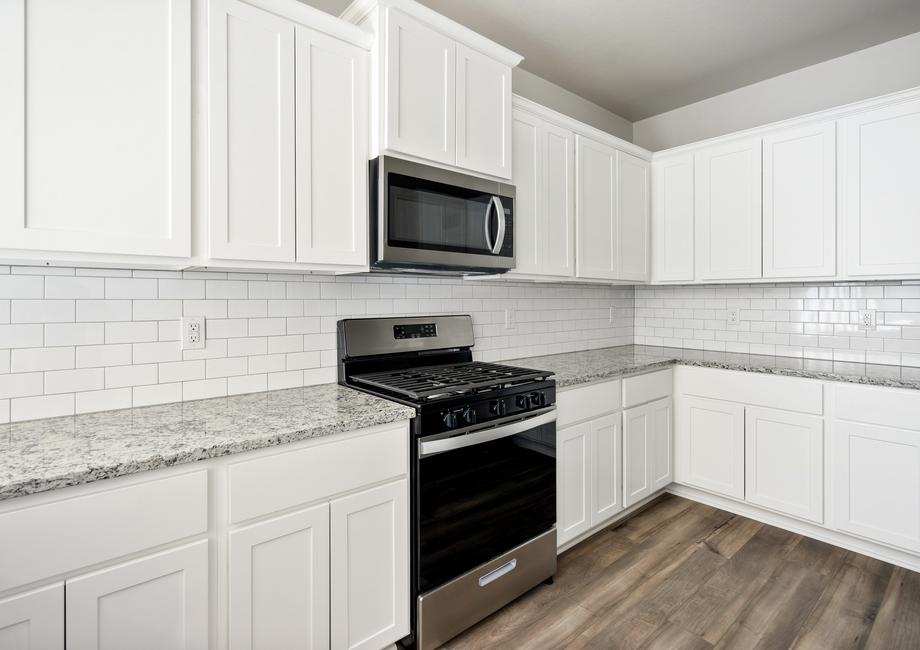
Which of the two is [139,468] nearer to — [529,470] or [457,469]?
[457,469]

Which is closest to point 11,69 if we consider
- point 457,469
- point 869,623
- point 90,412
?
point 90,412

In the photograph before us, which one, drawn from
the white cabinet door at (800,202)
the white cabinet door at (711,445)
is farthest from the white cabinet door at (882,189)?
the white cabinet door at (711,445)

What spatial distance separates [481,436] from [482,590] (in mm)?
613

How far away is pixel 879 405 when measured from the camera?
7.76 feet

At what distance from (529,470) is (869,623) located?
146 centimetres

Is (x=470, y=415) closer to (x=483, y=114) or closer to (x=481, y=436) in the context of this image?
(x=481, y=436)

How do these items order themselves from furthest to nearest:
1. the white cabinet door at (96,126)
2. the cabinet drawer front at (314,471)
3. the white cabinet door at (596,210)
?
the white cabinet door at (596,210), the cabinet drawer front at (314,471), the white cabinet door at (96,126)

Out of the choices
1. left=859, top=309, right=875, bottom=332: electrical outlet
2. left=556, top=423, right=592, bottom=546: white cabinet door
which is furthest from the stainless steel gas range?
left=859, top=309, right=875, bottom=332: electrical outlet

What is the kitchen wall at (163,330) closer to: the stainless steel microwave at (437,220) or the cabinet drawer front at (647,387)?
the stainless steel microwave at (437,220)

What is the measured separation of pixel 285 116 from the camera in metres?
1.71

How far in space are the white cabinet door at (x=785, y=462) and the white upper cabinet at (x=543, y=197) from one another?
1.41m

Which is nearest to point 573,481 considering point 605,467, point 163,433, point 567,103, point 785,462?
point 605,467

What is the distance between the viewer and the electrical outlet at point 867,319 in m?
2.84

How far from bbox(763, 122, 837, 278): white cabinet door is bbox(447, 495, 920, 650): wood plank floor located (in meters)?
1.56
